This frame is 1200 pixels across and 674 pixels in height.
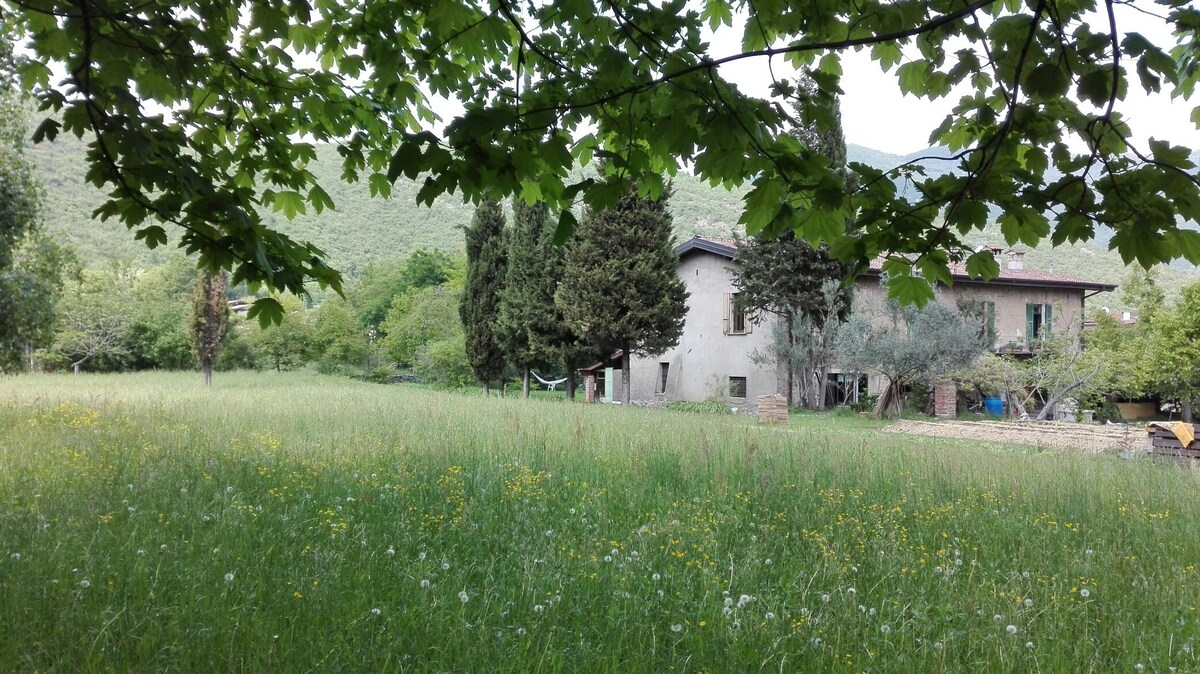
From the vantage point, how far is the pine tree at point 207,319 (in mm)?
28516

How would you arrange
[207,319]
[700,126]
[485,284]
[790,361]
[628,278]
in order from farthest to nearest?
[207,319] < [485,284] < [790,361] < [628,278] < [700,126]

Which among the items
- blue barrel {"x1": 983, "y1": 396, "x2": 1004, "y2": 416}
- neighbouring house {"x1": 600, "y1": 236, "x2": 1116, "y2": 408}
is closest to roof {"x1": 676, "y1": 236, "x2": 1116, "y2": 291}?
neighbouring house {"x1": 600, "y1": 236, "x2": 1116, "y2": 408}

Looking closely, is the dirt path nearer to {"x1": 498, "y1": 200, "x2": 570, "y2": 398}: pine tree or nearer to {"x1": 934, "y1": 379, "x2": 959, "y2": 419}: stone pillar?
{"x1": 934, "y1": 379, "x2": 959, "y2": 419}: stone pillar

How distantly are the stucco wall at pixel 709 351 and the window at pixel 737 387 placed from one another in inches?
8.6

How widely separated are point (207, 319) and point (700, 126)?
30741 mm

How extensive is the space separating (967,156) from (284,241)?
3162 millimetres

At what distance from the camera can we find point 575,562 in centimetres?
408

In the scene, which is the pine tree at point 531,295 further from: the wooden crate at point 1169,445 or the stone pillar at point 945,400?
the wooden crate at point 1169,445

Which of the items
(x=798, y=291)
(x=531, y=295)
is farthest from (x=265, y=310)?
(x=798, y=291)

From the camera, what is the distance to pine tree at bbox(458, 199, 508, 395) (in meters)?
27.9

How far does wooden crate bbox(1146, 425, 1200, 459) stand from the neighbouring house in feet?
43.0

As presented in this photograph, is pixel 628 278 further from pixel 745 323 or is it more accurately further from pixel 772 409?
pixel 745 323

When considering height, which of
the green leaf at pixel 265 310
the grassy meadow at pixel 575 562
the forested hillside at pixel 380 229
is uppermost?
the forested hillside at pixel 380 229

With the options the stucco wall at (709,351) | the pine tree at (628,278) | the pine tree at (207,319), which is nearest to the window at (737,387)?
the stucco wall at (709,351)
